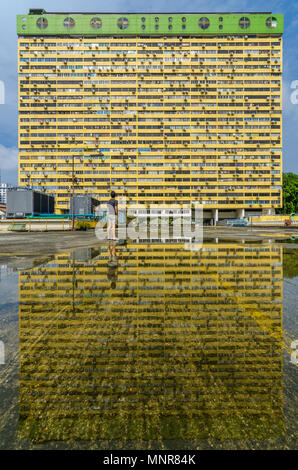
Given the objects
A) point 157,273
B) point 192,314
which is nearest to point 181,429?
point 192,314

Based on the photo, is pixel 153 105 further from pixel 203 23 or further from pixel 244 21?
pixel 244 21

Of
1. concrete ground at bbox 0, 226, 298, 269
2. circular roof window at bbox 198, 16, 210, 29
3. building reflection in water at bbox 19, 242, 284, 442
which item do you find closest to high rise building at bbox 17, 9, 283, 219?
circular roof window at bbox 198, 16, 210, 29

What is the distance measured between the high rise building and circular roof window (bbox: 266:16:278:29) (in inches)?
25.3

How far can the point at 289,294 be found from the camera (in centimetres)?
329

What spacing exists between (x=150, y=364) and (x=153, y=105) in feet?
263

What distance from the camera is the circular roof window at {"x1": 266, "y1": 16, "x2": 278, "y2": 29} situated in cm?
6981

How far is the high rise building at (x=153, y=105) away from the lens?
7025 cm

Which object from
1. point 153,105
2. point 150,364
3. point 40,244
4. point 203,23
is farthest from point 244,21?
point 150,364

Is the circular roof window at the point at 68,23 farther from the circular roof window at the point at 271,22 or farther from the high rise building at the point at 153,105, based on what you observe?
the circular roof window at the point at 271,22

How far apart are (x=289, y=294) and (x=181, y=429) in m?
2.82

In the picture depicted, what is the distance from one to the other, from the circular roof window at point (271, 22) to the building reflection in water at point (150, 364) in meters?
97.7

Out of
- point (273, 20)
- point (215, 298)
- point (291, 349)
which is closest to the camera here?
point (291, 349)
